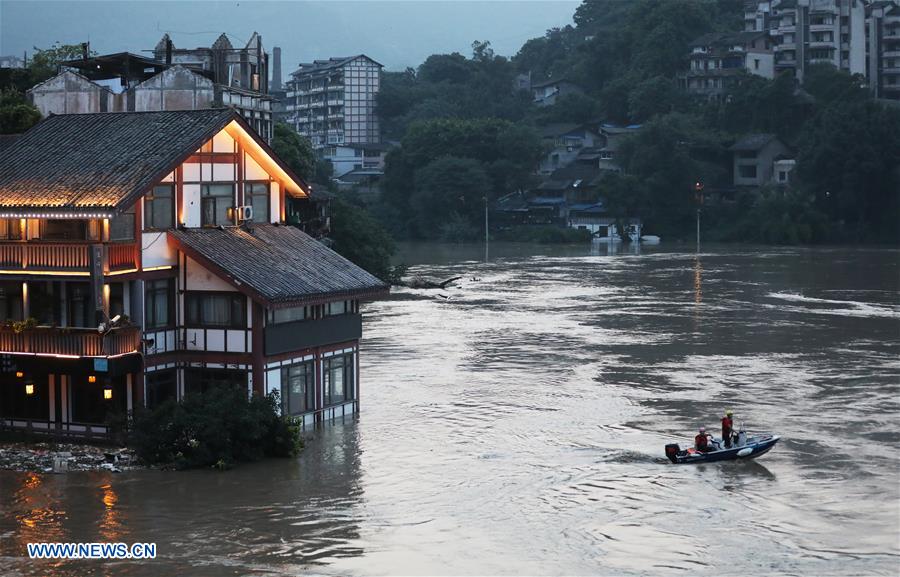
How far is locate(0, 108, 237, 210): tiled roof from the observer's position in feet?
94.8

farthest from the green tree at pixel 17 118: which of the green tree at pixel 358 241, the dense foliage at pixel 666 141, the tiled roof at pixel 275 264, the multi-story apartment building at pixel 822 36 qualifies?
the multi-story apartment building at pixel 822 36

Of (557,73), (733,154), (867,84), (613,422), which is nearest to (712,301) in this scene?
(613,422)

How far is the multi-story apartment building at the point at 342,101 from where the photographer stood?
503 ft

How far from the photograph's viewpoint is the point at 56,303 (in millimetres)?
29125

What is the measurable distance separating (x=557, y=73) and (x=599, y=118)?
84.7ft

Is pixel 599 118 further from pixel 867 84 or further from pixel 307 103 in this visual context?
pixel 307 103

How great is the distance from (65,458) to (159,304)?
3.75 m

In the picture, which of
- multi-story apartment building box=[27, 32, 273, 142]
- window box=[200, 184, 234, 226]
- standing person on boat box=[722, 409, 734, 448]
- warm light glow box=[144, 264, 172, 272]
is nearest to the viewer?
standing person on boat box=[722, 409, 734, 448]

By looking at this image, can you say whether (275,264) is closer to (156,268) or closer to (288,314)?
(288,314)

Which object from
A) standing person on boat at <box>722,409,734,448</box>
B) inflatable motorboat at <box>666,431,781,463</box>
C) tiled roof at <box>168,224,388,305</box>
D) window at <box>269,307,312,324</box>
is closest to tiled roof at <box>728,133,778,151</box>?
tiled roof at <box>168,224,388,305</box>

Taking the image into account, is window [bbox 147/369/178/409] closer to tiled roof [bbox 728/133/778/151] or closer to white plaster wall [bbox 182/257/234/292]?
white plaster wall [bbox 182/257/234/292]

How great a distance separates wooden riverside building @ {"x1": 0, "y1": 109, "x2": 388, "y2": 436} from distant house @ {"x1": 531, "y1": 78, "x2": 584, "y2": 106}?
11389 cm

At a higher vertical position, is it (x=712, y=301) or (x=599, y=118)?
(x=599, y=118)

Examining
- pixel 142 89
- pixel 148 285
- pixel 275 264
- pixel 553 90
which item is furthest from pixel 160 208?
pixel 553 90
